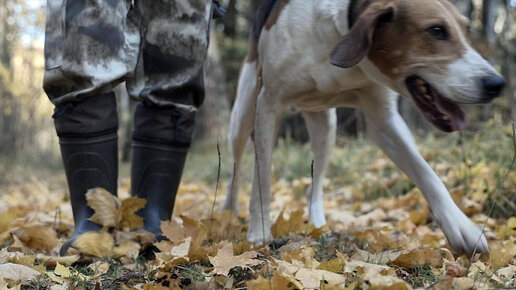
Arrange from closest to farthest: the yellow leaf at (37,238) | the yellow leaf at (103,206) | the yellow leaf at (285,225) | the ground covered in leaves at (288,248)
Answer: the ground covered in leaves at (288,248) → the yellow leaf at (103,206) → the yellow leaf at (37,238) → the yellow leaf at (285,225)

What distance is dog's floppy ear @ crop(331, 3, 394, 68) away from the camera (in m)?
2.28

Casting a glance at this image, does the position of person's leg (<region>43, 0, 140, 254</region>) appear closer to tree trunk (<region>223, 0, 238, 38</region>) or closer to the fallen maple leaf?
the fallen maple leaf

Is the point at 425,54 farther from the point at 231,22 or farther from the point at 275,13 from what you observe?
the point at 231,22

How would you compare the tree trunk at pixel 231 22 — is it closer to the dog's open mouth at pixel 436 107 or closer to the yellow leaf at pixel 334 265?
the dog's open mouth at pixel 436 107

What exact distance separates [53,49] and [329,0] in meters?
1.24

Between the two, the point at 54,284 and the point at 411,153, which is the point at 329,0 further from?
the point at 54,284

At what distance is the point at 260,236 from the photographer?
271cm

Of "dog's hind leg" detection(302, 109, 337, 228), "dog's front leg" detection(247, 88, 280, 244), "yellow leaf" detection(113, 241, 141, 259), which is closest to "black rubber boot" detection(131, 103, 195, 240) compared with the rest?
"yellow leaf" detection(113, 241, 141, 259)

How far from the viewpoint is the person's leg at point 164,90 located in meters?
2.63

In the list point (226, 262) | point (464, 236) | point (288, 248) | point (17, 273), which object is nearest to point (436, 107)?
point (464, 236)

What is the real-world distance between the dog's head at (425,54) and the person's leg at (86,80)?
36.5 inches

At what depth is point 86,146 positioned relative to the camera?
2477mm

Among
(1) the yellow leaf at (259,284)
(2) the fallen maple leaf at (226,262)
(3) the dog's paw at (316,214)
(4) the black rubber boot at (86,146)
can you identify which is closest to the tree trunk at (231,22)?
(3) the dog's paw at (316,214)

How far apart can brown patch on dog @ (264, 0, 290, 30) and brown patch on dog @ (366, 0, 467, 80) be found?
53 centimetres
